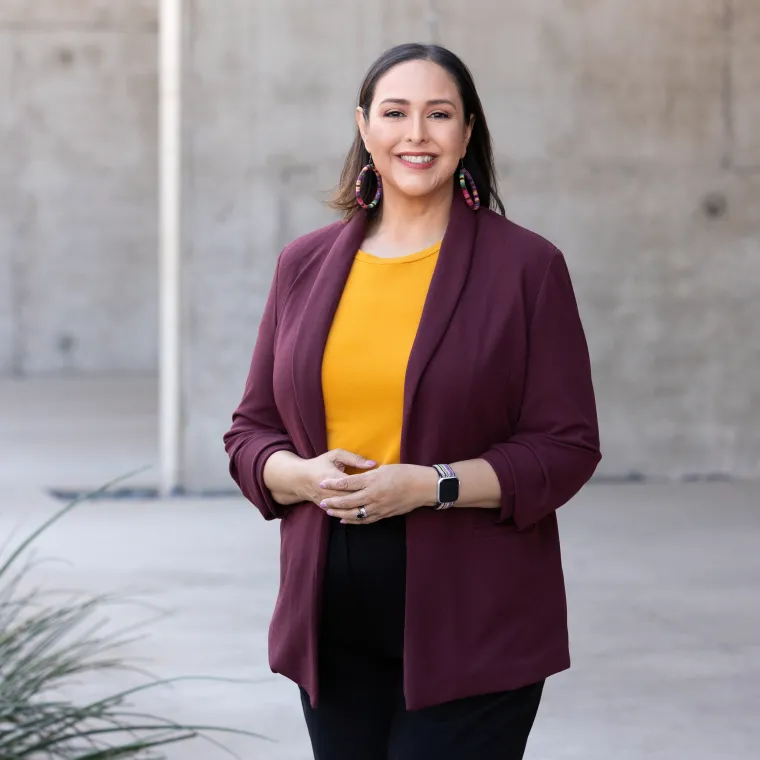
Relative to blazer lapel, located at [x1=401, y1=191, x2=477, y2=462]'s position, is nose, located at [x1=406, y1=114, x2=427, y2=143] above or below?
above

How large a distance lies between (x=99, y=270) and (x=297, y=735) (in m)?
12.7

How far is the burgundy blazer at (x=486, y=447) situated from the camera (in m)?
1.99

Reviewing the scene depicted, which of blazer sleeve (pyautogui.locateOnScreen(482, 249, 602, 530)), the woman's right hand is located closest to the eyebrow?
blazer sleeve (pyautogui.locateOnScreen(482, 249, 602, 530))

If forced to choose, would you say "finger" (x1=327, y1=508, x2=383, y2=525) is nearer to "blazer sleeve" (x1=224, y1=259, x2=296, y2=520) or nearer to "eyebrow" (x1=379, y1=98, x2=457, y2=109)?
"blazer sleeve" (x1=224, y1=259, x2=296, y2=520)

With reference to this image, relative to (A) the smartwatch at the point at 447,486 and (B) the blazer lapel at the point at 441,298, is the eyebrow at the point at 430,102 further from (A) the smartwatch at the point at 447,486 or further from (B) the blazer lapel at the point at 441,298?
(A) the smartwatch at the point at 447,486

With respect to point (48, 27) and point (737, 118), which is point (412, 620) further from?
point (48, 27)

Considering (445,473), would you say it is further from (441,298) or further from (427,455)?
(441,298)

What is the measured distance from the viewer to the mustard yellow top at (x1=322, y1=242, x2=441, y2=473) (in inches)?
79.7

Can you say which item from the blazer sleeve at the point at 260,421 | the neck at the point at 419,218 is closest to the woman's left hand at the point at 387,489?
the blazer sleeve at the point at 260,421

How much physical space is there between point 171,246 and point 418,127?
6.04 m

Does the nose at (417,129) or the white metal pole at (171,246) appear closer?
the nose at (417,129)

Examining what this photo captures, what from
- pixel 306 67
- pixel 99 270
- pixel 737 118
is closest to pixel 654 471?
pixel 737 118

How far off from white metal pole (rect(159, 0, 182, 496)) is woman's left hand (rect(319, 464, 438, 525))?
6.04m

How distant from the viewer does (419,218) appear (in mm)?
2139
